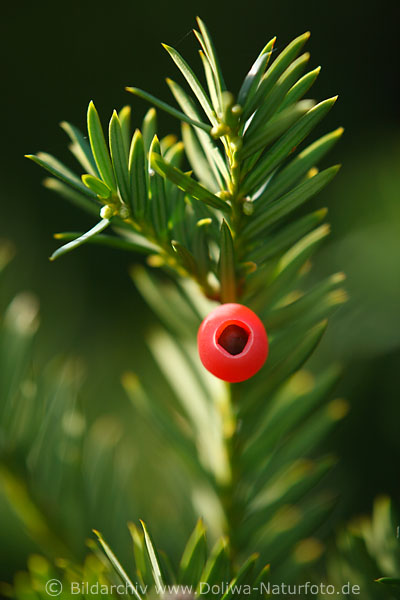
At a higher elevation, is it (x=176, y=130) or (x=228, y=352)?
(x=176, y=130)

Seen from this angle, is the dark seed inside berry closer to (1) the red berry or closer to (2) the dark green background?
(1) the red berry

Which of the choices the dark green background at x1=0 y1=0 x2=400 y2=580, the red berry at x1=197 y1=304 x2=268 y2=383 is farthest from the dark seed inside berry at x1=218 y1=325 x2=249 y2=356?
the dark green background at x1=0 y1=0 x2=400 y2=580

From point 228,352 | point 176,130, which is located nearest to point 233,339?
point 228,352

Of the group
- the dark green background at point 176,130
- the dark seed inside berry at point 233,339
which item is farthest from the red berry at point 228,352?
the dark green background at point 176,130

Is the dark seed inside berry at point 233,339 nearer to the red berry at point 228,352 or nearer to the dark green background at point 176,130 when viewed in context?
the red berry at point 228,352

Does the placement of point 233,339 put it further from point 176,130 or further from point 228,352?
point 176,130

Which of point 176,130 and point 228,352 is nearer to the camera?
point 228,352
